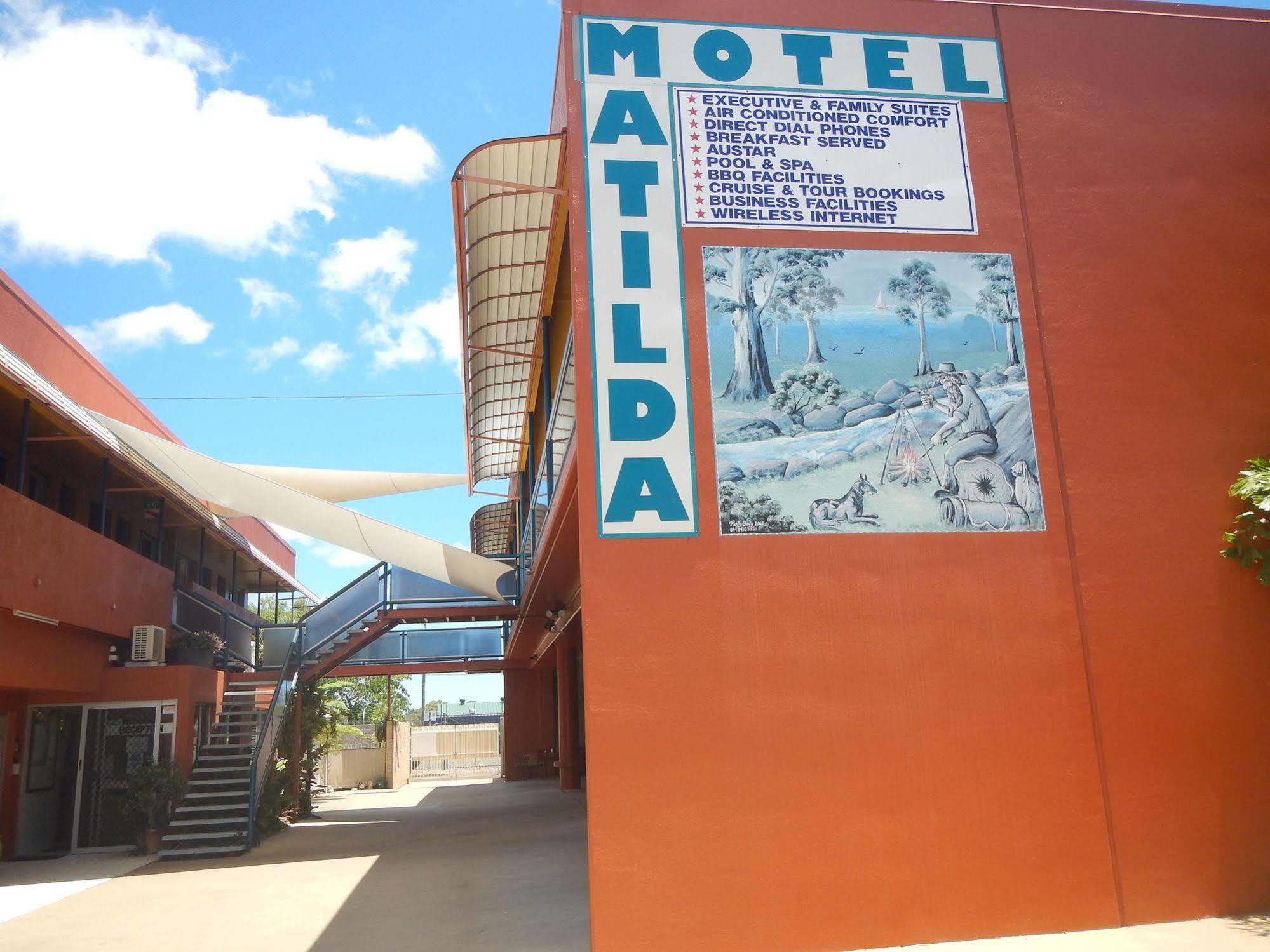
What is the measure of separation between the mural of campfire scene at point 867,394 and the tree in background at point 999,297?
0.01 m

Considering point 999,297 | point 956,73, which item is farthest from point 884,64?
point 999,297

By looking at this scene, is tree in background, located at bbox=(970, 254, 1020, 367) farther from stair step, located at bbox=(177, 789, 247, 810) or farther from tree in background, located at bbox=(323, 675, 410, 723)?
tree in background, located at bbox=(323, 675, 410, 723)

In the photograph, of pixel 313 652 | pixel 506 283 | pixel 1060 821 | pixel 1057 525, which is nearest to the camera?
pixel 1060 821

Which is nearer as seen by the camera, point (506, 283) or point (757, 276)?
point (757, 276)

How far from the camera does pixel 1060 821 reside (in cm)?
659

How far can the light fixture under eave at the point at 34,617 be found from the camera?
10.3 metres

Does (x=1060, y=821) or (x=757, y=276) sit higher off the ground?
(x=757, y=276)

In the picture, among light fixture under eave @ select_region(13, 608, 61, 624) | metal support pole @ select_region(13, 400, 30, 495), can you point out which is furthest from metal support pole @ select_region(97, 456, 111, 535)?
metal support pole @ select_region(13, 400, 30, 495)

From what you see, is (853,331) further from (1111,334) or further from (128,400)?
(128,400)

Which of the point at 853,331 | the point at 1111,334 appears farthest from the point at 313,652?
the point at 1111,334

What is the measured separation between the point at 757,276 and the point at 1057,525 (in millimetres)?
2771

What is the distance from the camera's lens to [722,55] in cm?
747

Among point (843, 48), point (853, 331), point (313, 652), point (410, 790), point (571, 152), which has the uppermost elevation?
point (843, 48)

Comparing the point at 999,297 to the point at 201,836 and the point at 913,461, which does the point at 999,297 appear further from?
the point at 201,836
